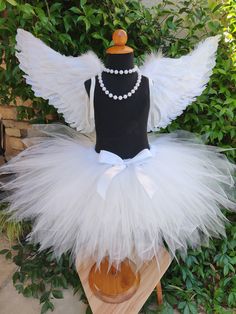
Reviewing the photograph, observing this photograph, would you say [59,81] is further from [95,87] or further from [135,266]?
[135,266]

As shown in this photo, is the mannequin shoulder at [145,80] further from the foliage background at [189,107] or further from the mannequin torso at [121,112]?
the foliage background at [189,107]

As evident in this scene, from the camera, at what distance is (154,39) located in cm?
129

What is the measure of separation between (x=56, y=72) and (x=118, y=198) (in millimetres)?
387

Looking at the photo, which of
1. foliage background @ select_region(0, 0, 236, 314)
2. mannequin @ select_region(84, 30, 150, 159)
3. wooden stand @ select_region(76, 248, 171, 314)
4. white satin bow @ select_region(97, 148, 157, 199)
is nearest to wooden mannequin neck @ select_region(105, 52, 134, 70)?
mannequin @ select_region(84, 30, 150, 159)

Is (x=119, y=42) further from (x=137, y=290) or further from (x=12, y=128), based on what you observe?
(x=12, y=128)

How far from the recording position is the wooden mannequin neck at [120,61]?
2.74 ft

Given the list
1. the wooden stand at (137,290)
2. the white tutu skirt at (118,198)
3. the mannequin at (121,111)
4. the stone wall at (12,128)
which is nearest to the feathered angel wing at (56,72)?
the mannequin at (121,111)

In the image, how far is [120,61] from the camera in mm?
840

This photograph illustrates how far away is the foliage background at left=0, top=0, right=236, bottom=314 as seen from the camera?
117 cm

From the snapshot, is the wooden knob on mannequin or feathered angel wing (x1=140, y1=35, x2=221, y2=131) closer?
the wooden knob on mannequin

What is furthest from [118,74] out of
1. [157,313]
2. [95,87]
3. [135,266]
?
[157,313]

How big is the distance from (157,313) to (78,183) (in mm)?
627

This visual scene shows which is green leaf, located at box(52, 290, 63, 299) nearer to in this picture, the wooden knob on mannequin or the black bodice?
the black bodice

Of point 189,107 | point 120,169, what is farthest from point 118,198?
point 189,107
